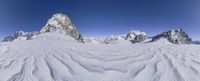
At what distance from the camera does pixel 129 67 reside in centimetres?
623

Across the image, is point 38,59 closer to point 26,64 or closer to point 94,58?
point 26,64

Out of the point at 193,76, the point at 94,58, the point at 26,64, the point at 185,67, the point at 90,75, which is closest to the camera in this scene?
the point at 193,76

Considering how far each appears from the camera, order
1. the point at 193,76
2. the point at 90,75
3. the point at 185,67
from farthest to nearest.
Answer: the point at 185,67
the point at 90,75
the point at 193,76

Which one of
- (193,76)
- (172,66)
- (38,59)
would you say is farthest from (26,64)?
(193,76)

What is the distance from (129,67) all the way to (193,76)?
1.45 meters

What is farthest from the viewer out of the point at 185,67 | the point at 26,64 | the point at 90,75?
the point at 26,64

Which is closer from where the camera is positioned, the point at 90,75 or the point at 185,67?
the point at 90,75

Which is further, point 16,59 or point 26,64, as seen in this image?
point 16,59

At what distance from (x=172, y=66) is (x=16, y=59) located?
13.6 ft

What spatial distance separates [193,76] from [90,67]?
2.29 m

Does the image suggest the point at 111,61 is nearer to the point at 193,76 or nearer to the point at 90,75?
the point at 90,75

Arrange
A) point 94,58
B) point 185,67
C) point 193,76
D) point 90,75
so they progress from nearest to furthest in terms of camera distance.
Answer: point 193,76 → point 90,75 → point 185,67 → point 94,58

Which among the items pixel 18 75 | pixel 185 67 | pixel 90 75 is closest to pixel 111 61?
pixel 90 75

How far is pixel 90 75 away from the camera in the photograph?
5734 millimetres
